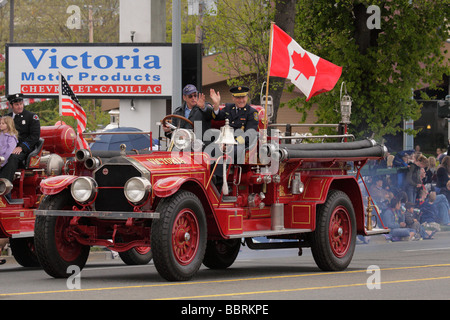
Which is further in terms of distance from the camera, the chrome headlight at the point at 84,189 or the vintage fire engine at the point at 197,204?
the chrome headlight at the point at 84,189

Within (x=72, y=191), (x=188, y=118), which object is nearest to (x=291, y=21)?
(x=188, y=118)

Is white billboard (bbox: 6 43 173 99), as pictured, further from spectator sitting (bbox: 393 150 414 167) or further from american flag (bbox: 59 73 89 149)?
american flag (bbox: 59 73 89 149)

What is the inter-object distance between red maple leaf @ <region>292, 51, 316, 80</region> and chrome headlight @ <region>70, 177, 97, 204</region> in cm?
412

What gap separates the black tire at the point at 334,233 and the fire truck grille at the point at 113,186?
9.16ft

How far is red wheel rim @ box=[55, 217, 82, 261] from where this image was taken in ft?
37.3

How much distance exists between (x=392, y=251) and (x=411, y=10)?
28.1 ft

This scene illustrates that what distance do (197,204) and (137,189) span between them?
27.1 inches

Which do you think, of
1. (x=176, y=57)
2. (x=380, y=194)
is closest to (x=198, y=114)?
(x=176, y=57)

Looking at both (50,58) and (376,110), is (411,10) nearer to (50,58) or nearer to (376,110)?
(376,110)

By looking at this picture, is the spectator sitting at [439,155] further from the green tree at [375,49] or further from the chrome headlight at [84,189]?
the chrome headlight at [84,189]

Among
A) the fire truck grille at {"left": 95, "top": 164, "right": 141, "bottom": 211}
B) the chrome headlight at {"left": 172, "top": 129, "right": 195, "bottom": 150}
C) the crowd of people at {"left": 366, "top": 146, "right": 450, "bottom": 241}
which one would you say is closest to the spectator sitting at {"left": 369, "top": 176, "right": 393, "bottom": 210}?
the crowd of people at {"left": 366, "top": 146, "right": 450, "bottom": 241}

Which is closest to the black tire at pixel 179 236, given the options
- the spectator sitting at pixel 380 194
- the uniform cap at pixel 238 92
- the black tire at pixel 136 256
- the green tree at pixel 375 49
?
the uniform cap at pixel 238 92

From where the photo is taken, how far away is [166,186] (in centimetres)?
1053

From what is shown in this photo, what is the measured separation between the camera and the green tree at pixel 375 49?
2444cm
